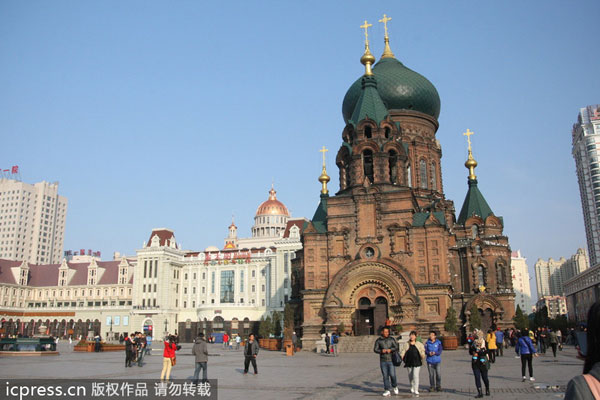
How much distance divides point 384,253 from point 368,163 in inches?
307

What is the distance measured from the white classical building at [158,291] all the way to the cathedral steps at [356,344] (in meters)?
50.7

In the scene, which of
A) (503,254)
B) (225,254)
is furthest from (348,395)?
(225,254)

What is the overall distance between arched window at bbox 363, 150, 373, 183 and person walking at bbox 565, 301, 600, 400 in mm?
40067

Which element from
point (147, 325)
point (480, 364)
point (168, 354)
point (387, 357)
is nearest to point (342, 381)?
point (387, 357)

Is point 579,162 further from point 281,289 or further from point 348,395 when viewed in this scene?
point 348,395

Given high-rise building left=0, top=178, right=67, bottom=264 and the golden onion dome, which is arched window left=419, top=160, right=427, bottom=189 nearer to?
the golden onion dome

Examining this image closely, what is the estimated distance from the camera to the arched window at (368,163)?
43.5 meters

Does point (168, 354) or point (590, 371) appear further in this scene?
point (168, 354)

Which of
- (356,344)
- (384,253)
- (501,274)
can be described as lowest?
(356,344)

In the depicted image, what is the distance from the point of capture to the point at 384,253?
131ft

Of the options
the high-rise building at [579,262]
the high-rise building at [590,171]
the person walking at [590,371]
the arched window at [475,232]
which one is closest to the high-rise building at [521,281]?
the high-rise building at [579,262]

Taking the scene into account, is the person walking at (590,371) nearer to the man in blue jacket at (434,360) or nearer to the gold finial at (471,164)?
the man in blue jacket at (434,360)

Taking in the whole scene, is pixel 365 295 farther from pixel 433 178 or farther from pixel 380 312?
pixel 433 178

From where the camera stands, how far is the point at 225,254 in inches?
3691
